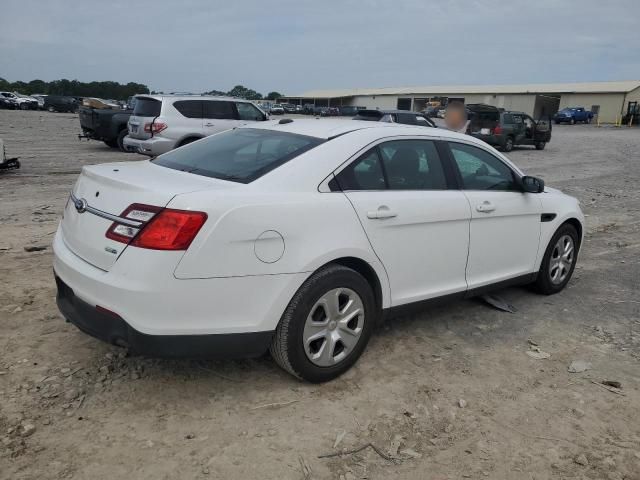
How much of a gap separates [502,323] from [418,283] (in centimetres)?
117

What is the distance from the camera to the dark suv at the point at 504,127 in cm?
2156

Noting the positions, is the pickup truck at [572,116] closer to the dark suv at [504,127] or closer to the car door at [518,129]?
the dark suv at [504,127]

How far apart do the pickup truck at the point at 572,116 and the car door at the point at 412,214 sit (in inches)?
2188

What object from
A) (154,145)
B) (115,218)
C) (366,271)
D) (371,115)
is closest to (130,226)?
(115,218)

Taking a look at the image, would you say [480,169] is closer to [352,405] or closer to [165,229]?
[352,405]

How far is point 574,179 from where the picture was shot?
570 inches

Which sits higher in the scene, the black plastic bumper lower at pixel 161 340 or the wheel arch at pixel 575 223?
the wheel arch at pixel 575 223

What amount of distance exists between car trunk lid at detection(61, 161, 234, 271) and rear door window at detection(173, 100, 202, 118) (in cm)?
1018

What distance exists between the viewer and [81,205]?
128 inches

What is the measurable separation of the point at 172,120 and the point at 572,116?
5049 centimetres

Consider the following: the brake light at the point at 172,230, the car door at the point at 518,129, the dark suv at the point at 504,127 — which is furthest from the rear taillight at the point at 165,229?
the car door at the point at 518,129

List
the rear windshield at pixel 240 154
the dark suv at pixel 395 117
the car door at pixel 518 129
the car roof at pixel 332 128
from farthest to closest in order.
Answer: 1. the car door at pixel 518 129
2. the dark suv at pixel 395 117
3. the car roof at pixel 332 128
4. the rear windshield at pixel 240 154

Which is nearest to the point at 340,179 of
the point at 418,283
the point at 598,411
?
the point at 418,283

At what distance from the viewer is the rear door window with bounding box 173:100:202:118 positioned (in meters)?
13.2
